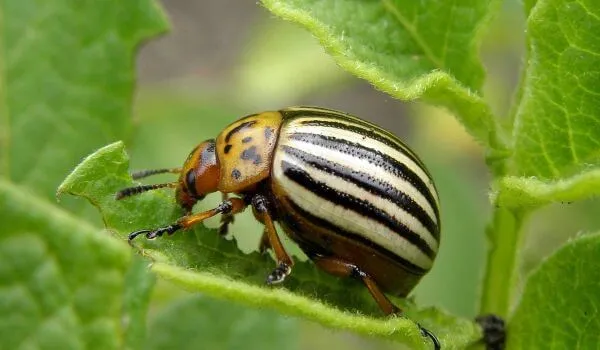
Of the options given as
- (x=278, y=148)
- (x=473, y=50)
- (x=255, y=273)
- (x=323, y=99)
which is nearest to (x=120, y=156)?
(x=255, y=273)

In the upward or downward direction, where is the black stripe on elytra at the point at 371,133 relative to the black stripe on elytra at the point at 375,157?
upward

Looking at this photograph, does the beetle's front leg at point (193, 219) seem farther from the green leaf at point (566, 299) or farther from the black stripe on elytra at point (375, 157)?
the green leaf at point (566, 299)

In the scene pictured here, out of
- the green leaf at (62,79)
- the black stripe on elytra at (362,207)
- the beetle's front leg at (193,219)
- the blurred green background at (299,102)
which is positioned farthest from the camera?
the blurred green background at (299,102)

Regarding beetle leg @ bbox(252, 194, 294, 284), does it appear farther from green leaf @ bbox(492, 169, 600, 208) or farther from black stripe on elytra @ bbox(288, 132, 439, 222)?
green leaf @ bbox(492, 169, 600, 208)

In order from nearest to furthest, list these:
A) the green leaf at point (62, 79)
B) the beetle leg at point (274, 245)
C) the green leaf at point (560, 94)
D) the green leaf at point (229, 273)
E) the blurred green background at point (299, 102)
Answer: the green leaf at point (229, 273) → the green leaf at point (560, 94) → the beetle leg at point (274, 245) → the green leaf at point (62, 79) → the blurred green background at point (299, 102)

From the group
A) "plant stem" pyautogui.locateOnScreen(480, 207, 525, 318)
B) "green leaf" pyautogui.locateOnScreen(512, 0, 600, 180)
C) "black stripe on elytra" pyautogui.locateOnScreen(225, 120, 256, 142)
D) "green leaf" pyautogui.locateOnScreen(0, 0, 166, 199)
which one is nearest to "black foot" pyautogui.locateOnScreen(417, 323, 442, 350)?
"plant stem" pyautogui.locateOnScreen(480, 207, 525, 318)

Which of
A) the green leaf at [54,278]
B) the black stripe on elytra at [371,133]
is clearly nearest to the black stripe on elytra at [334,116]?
the black stripe on elytra at [371,133]

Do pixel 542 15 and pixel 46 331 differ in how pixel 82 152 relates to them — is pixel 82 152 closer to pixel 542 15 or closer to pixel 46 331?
pixel 46 331
